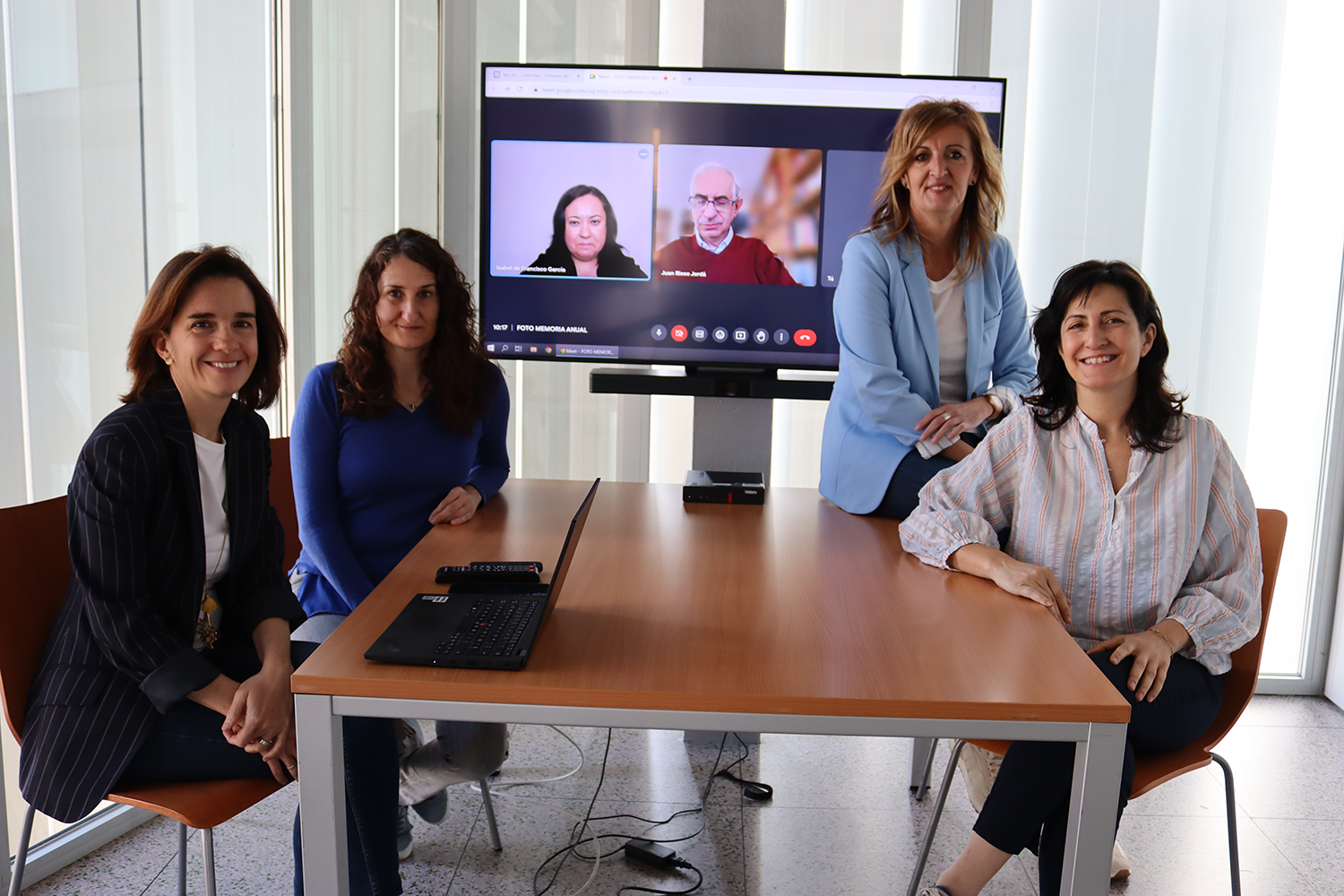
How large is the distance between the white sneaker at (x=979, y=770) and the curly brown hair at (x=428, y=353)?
4.48 ft

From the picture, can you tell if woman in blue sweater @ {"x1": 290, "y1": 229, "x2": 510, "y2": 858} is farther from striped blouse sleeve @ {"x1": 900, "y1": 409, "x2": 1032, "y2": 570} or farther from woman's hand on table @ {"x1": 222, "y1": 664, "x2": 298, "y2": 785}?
striped blouse sleeve @ {"x1": 900, "y1": 409, "x2": 1032, "y2": 570}

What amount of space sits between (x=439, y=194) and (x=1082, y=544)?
2245 mm

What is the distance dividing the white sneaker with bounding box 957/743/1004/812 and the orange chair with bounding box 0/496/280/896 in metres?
1.46

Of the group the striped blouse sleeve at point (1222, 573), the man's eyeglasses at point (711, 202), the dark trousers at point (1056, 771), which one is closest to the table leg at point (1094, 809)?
the dark trousers at point (1056, 771)

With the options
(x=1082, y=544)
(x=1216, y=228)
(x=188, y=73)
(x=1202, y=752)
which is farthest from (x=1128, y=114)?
(x=188, y=73)

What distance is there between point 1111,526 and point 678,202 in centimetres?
147

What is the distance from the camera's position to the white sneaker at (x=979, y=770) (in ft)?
6.97

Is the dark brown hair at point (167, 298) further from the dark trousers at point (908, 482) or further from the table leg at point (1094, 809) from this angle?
the table leg at point (1094, 809)

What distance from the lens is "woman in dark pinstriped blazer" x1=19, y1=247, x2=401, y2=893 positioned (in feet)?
5.00

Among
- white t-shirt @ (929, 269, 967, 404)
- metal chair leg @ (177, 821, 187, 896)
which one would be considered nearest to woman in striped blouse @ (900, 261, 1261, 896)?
white t-shirt @ (929, 269, 967, 404)

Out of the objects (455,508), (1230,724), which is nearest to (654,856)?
(455,508)

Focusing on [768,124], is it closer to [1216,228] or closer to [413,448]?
[413,448]

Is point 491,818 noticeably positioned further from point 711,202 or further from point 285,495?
point 711,202

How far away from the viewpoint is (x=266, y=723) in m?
1.55
